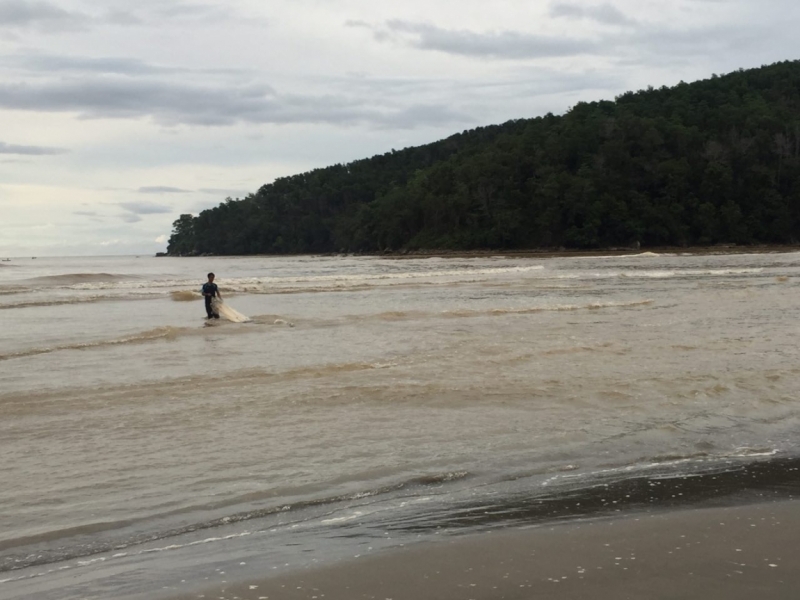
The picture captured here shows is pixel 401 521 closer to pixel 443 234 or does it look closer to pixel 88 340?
pixel 88 340

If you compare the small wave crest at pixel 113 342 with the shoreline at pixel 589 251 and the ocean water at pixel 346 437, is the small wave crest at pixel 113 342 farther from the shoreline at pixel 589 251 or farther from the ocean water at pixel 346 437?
the shoreline at pixel 589 251

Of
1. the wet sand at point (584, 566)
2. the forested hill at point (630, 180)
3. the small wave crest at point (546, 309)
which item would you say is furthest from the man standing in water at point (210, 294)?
the forested hill at point (630, 180)

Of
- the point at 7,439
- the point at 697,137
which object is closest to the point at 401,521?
the point at 7,439

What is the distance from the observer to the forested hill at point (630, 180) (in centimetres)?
10300

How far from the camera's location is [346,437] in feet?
26.2

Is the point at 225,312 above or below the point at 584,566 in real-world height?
above

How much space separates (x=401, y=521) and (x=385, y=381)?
5604 millimetres

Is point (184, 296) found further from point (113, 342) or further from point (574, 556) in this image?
point (574, 556)

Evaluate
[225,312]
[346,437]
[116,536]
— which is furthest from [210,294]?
[116,536]

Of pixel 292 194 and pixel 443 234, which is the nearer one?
pixel 443 234

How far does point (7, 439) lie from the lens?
27.1ft

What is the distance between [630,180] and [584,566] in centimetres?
10929

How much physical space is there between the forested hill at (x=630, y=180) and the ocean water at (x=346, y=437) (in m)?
90.1

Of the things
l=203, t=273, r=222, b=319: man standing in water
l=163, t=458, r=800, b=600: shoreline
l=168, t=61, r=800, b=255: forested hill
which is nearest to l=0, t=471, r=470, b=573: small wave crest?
l=163, t=458, r=800, b=600: shoreline
